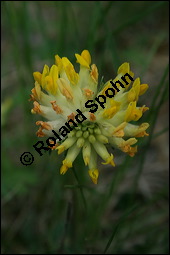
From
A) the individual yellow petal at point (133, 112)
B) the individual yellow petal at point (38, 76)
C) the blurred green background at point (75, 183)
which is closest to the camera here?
the individual yellow petal at point (133, 112)

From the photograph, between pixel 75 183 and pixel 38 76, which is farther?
pixel 75 183

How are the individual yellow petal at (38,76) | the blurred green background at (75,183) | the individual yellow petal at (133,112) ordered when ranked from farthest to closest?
the blurred green background at (75,183) → the individual yellow petal at (38,76) → the individual yellow petal at (133,112)

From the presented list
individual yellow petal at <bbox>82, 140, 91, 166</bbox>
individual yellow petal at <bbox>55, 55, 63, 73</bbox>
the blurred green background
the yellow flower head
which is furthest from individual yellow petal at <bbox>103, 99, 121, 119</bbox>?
the blurred green background

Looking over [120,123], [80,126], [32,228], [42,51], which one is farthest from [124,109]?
[42,51]

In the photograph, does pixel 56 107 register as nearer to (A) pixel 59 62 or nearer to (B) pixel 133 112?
(A) pixel 59 62

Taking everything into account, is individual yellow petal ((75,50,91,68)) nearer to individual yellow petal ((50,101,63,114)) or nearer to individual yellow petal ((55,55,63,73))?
individual yellow petal ((55,55,63,73))

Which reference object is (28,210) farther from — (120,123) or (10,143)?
(120,123)

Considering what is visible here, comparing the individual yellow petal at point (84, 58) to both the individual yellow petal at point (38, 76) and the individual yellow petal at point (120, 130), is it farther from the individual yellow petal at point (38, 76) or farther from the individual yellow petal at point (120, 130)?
the individual yellow petal at point (120, 130)

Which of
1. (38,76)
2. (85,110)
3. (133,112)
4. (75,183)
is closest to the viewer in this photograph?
(133,112)

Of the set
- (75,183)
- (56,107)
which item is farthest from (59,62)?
(75,183)

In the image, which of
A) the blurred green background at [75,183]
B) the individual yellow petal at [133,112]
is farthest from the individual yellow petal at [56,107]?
the blurred green background at [75,183]
